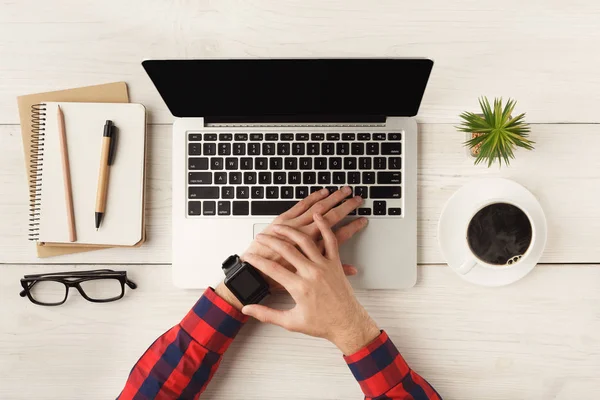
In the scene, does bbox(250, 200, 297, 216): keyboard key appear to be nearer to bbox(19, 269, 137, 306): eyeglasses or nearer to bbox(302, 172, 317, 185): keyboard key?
bbox(302, 172, 317, 185): keyboard key

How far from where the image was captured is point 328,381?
83 centimetres

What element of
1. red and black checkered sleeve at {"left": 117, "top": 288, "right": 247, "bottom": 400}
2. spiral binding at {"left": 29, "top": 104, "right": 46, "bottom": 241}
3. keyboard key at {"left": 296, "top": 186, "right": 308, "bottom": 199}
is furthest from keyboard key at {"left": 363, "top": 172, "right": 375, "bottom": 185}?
spiral binding at {"left": 29, "top": 104, "right": 46, "bottom": 241}

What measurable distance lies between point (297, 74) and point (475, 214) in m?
0.37

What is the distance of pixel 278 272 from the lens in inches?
29.1

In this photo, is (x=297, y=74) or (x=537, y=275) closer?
(x=297, y=74)

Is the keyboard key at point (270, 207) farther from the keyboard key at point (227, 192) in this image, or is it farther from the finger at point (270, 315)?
the finger at point (270, 315)

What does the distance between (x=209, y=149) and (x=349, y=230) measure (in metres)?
0.28

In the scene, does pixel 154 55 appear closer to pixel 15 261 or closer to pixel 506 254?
pixel 15 261

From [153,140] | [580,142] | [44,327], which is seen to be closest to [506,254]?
[580,142]

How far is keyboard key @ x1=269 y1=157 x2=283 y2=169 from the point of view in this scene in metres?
0.81

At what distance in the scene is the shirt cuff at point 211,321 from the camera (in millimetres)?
771

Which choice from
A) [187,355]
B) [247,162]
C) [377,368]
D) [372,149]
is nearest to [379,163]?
[372,149]

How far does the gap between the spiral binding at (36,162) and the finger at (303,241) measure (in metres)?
0.45

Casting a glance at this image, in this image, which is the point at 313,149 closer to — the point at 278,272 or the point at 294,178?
the point at 294,178
